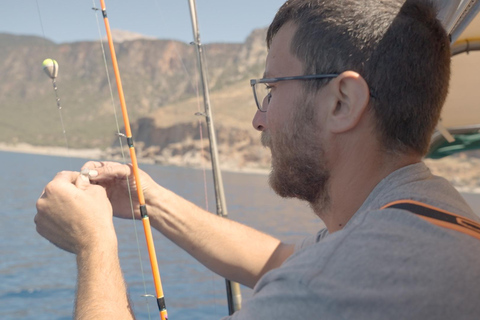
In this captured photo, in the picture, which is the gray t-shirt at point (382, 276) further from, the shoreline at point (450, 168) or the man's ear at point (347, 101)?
the shoreline at point (450, 168)

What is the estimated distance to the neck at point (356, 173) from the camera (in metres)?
1.18

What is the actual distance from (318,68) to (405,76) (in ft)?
0.58

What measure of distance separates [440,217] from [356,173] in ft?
0.88

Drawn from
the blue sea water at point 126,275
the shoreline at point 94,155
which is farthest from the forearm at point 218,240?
the shoreline at point 94,155

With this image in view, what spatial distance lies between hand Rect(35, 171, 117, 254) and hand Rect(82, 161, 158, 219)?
0.46m

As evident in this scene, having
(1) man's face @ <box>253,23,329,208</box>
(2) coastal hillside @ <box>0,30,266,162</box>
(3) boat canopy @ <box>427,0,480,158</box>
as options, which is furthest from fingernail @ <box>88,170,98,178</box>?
(2) coastal hillside @ <box>0,30,266,162</box>

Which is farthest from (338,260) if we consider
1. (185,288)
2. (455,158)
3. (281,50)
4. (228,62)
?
(228,62)

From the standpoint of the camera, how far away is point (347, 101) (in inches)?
46.1

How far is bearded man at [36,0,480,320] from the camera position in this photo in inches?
34.2

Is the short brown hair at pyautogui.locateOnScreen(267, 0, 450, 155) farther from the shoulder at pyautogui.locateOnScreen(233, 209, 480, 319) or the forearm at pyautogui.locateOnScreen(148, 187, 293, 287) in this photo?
the forearm at pyautogui.locateOnScreen(148, 187, 293, 287)

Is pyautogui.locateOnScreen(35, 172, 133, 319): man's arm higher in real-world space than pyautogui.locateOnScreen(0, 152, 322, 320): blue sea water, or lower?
higher

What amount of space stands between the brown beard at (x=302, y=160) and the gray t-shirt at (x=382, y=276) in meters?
0.31

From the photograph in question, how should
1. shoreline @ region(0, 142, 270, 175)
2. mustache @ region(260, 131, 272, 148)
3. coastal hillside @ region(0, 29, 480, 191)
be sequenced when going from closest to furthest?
mustache @ region(260, 131, 272, 148) → shoreline @ region(0, 142, 270, 175) → coastal hillside @ region(0, 29, 480, 191)

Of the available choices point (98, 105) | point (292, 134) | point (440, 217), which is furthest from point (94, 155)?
point (440, 217)
